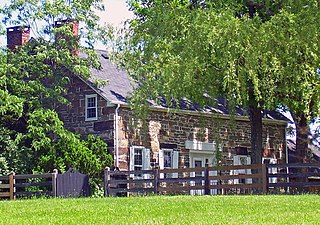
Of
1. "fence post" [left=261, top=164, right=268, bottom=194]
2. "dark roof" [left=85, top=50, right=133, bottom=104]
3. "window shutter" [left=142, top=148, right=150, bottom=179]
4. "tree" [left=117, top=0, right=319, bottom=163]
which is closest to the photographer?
"tree" [left=117, top=0, right=319, bottom=163]

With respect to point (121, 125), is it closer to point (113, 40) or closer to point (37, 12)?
point (113, 40)

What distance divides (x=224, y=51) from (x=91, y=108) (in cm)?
892

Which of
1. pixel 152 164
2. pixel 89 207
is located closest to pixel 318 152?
pixel 152 164

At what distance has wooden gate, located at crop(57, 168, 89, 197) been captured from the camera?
81.3 feet

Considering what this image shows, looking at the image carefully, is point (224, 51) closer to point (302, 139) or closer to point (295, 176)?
point (295, 176)

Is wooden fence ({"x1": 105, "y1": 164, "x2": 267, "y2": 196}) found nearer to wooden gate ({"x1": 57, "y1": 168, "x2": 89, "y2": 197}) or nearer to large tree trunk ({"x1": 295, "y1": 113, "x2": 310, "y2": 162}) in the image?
wooden gate ({"x1": 57, "y1": 168, "x2": 89, "y2": 197})

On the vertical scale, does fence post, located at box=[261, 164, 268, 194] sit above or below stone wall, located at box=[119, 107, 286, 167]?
below

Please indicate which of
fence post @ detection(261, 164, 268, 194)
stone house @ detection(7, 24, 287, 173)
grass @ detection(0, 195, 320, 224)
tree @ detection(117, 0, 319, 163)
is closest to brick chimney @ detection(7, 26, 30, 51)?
stone house @ detection(7, 24, 287, 173)

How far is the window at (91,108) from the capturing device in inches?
1149

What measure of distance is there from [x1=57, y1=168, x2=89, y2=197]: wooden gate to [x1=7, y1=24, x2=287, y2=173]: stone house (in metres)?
2.60

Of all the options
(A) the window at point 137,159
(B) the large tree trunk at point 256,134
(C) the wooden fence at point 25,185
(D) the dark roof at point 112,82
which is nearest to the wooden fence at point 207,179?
(B) the large tree trunk at point 256,134

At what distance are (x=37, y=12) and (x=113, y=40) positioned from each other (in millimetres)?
3295

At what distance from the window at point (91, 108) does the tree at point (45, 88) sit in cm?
97

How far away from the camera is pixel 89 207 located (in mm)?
15883
